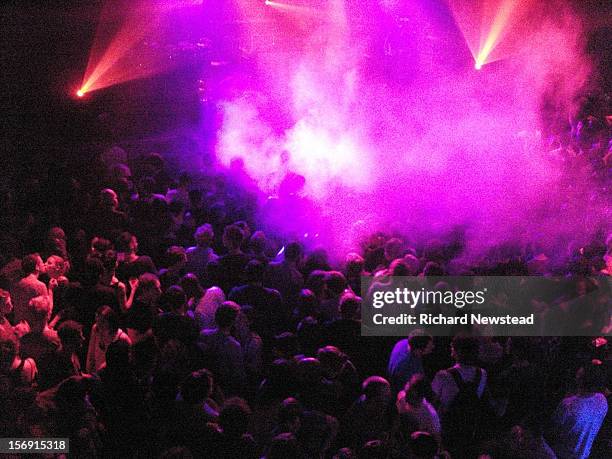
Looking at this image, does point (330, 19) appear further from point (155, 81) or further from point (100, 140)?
point (100, 140)

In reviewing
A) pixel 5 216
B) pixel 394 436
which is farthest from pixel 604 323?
pixel 5 216

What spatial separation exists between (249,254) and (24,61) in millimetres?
5986

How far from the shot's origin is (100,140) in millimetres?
9914

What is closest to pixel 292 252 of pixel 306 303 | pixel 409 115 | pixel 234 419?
pixel 306 303

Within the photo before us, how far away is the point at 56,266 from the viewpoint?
15.3 ft

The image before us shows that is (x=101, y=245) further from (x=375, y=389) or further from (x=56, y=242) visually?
(x=375, y=389)

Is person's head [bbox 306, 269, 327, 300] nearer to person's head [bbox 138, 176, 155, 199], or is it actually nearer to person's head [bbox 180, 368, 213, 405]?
person's head [bbox 180, 368, 213, 405]

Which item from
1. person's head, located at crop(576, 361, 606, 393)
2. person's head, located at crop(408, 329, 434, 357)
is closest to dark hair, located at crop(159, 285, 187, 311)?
person's head, located at crop(408, 329, 434, 357)

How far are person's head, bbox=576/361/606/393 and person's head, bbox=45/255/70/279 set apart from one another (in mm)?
3480

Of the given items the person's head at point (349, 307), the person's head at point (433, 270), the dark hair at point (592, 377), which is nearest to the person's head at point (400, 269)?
the person's head at point (433, 270)

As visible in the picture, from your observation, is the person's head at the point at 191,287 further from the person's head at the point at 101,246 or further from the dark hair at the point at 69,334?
the dark hair at the point at 69,334

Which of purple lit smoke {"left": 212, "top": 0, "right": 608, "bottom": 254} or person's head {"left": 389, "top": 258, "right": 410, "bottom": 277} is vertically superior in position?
purple lit smoke {"left": 212, "top": 0, "right": 608, "bottom": 254}

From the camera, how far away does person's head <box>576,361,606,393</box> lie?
3.59m

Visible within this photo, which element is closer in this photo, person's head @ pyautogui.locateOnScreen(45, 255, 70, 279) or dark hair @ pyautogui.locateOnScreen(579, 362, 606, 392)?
dark hair @ pyautogui.locateOnScreen(579, 362, 606, 392)
